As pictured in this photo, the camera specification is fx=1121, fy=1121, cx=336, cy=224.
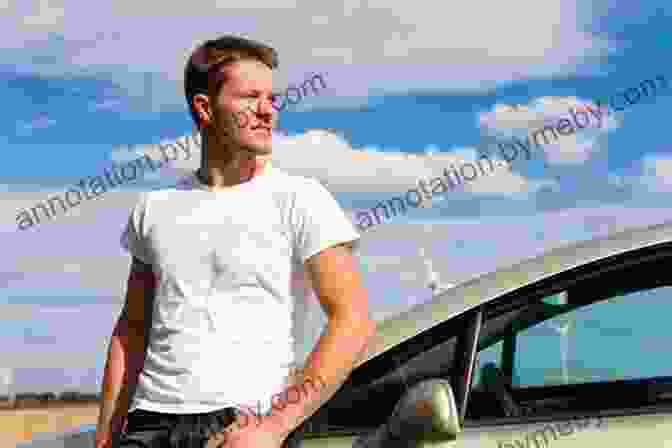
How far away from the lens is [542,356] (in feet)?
10.8

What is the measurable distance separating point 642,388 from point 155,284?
1416 millimetres

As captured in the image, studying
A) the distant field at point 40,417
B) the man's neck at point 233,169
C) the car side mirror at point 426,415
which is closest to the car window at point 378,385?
the car side mirror at point 426,415

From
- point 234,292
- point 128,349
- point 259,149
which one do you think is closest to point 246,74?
point 259,149

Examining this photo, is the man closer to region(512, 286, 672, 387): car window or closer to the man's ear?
the man's ear

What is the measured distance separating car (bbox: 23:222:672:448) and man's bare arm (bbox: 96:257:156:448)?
482 mm

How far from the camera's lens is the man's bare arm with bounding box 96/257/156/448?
2.96 meters

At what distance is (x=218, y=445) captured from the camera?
2521 mm

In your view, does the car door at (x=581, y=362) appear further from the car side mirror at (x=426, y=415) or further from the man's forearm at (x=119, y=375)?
the man's forearm at (x=119, y=375)

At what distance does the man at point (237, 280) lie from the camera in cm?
259

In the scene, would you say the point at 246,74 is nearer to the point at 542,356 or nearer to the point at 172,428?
the point at 172,428

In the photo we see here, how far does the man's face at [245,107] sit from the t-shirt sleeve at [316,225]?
161 millimetres

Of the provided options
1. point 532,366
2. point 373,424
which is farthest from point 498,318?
point 373,424

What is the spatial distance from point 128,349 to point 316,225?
70 centimetres

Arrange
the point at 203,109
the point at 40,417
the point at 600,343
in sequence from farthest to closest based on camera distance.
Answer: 1. the point at 40,417
2. the point at 600,343
3. the point at 203,109
